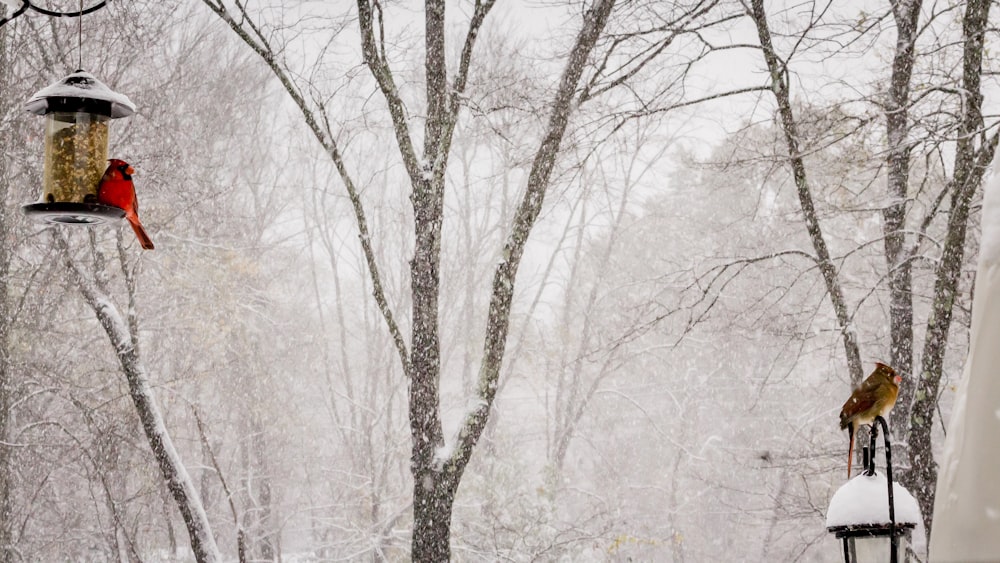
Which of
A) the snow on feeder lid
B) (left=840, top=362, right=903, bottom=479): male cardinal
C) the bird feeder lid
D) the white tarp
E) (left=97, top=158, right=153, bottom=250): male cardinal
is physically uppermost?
the bird feeder lid

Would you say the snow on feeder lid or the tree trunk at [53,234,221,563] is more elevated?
the tree trunk at [53,234,221,563]

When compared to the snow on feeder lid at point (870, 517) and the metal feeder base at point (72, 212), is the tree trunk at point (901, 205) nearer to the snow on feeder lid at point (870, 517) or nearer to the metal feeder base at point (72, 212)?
the snow on feeder lid at point (870, 517)

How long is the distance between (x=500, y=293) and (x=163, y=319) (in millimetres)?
8483

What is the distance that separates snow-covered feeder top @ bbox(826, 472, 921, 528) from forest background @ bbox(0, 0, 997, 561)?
10.1 feet

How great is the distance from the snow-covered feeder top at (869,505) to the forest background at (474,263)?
306 cm

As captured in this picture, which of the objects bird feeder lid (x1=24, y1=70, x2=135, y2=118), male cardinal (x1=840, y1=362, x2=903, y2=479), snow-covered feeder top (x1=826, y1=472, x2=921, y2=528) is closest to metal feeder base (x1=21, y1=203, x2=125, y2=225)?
bird feeder lid (x1=24, y1=70, x2=135, y2=118)

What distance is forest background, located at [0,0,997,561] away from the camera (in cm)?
571

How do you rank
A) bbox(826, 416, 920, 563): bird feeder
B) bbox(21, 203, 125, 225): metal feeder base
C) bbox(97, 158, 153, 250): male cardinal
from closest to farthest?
bbox(826, 416, 920, 563): bird feeder
bbox(21, 203, 125, 225): metal feeder base
bbox(97, 158, 153, 250): male cardinal

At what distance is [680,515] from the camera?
1892 centimetres

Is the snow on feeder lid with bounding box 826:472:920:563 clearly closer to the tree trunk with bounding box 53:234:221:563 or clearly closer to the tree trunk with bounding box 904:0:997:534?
the tree trunk with bounding box 904:0:997:534

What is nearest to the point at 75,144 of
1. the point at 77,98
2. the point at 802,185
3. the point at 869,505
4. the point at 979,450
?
the point at 77,98

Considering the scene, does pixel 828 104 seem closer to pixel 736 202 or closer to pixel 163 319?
pixel 163 319

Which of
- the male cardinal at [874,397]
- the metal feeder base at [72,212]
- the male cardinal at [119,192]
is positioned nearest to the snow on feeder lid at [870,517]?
the male cardinal at [874,397]

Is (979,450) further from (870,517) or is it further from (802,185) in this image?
(802,185)
